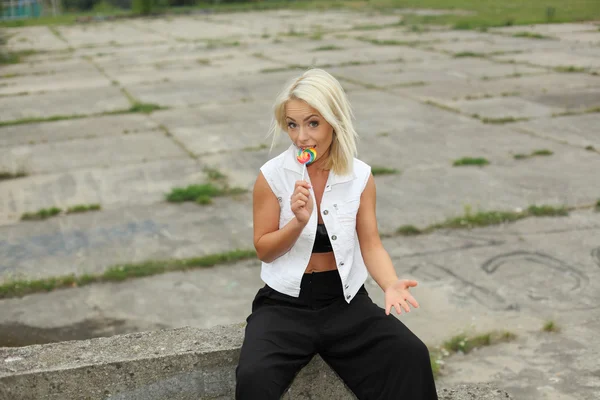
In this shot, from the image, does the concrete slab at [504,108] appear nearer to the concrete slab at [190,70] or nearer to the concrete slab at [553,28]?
the concrete slab at [190,70]

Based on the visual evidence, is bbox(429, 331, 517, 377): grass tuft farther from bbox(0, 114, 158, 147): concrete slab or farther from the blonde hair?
bbox(0, 114, 158, 147): concrete slab

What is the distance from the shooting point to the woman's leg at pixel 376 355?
2555 mm

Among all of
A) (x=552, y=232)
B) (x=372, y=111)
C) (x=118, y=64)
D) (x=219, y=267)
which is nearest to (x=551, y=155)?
(x=552, y=232)

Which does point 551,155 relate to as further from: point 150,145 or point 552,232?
point 150,145

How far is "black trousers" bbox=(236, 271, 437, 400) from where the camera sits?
8.34 feet

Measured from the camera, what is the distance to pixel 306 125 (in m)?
2.82

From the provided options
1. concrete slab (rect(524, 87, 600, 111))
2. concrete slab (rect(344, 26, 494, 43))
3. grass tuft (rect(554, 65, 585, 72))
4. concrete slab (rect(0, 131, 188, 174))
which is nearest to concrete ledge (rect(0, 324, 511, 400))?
→ concrete slab (rect(0, 131, 188, 174))

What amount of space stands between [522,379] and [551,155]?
4.18 metres

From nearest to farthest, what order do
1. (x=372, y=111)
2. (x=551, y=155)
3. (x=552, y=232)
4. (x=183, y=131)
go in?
1. (x=552, y=232)
2. (x=551, y=155)
3. (x=183, y=131)
4. (x=372, y=111)

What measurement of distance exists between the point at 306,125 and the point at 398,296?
70 centimetres

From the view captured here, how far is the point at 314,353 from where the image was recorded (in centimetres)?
274

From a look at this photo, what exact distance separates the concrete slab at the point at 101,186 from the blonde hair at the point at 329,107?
3680 millimetres

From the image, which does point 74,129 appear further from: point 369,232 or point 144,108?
point 369,232

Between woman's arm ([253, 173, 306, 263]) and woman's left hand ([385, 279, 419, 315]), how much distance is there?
15.1 inches
